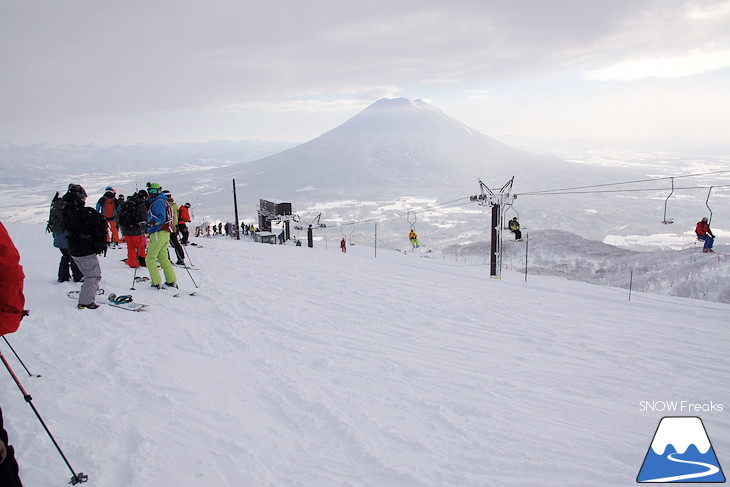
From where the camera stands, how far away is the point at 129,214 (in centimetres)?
923

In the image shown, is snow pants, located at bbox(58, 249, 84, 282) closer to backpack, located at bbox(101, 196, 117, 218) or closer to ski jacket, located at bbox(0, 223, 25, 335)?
backpack, located at bbox(101, 196, 117, 218)

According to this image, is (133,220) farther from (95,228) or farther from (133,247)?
(95,228)

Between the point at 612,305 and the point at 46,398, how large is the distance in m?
12.7

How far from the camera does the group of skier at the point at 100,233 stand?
20.4 ft

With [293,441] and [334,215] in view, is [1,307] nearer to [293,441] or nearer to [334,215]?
[293,441]

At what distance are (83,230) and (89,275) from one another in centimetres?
87

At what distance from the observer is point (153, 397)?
14.0 feet

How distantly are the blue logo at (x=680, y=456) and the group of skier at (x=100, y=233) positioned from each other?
779 cm

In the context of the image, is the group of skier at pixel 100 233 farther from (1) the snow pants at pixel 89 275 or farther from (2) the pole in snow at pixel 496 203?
(2) the pole in snow at pixel 496 203

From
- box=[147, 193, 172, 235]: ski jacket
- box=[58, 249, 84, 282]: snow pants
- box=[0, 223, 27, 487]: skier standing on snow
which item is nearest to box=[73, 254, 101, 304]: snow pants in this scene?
box=[147, 193, 172, 235]: ski jacket

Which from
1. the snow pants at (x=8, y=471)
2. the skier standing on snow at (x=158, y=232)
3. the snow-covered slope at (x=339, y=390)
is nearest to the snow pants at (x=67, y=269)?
the snow-covered slope at (x=339, y=390)

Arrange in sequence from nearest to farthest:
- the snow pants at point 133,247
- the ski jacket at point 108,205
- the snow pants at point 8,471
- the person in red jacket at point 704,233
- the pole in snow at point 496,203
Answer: the snow pants at point 8,471 < the snow pants at point 133,247 < the ski jacket at point 108,205 < the person in red jacket at point 704,233 < the pole in snow at point 496,203

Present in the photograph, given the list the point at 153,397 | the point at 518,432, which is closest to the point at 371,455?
the point at 518,432

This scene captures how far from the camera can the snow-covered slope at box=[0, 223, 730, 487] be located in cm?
346
